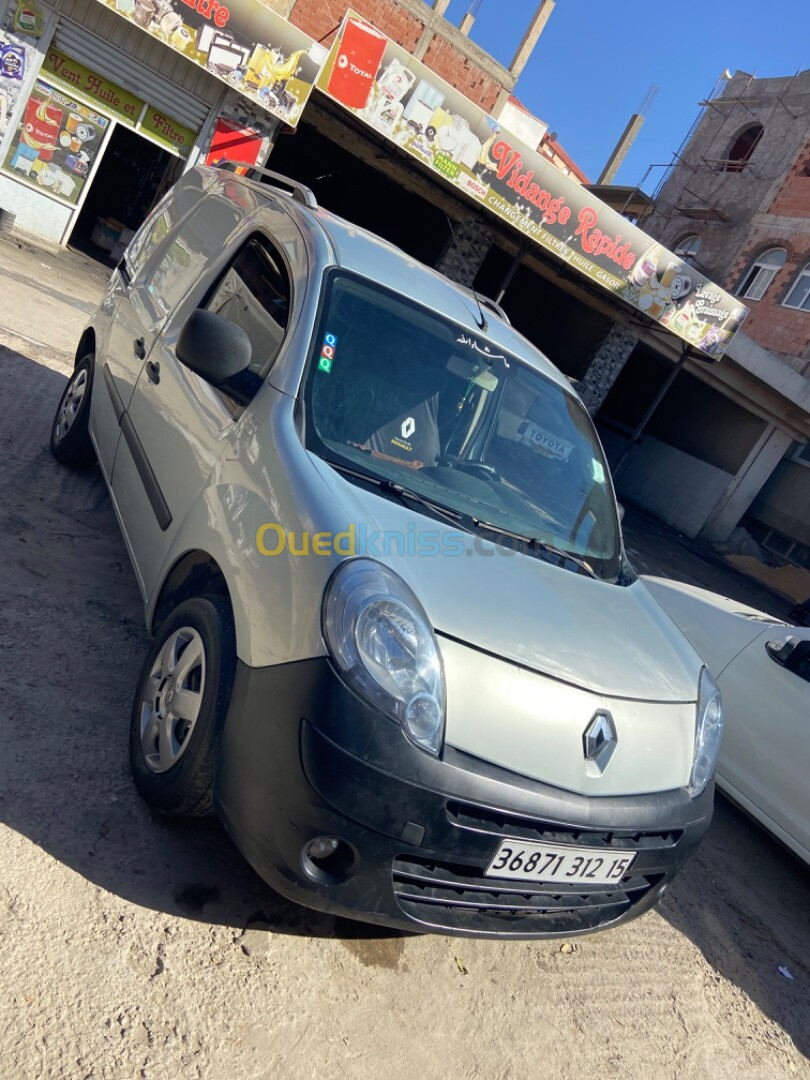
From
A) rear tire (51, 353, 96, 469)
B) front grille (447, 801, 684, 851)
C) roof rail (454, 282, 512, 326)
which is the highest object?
roof rail (454, 282, 512, 326)

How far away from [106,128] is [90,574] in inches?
449

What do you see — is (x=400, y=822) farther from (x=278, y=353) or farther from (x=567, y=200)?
(x=567, y=200)

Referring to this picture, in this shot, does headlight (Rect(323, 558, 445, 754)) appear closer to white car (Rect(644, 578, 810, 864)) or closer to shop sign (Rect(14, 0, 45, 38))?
white car (Rect(644, 578, 810, 864))

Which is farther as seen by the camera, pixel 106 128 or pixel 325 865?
pixel 106 128

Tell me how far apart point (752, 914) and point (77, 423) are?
14.7ft

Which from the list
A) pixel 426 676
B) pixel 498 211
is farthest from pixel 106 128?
pixel 426 676

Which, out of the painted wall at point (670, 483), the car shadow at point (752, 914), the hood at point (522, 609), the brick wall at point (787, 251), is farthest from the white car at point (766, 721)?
the brick wall at point (787, 251)

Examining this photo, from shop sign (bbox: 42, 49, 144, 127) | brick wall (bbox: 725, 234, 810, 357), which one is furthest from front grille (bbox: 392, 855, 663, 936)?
brick wall (bbox: 725, 234, 810, 357)

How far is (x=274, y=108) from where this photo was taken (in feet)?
40.1

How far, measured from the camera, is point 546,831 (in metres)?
2.30

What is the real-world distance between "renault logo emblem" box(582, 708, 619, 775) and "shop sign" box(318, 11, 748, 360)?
1167 centimetres

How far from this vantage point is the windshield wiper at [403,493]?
8.79ft

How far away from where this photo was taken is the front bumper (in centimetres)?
209

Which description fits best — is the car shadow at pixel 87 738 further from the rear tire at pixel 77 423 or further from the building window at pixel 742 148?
the building window at pixel 742 148
